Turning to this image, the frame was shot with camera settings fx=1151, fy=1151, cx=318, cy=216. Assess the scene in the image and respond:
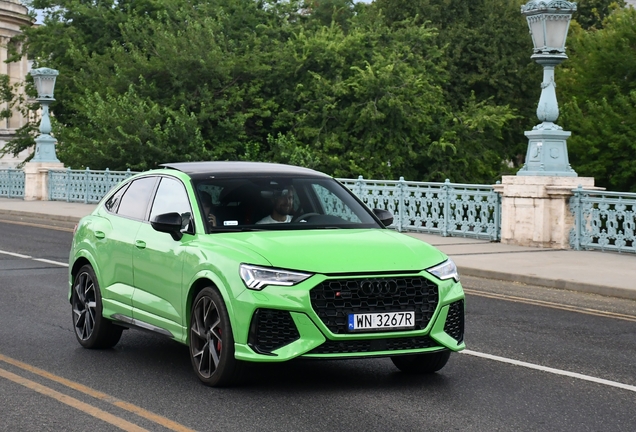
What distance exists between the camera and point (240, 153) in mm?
41219

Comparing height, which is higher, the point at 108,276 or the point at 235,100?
the point at 235,100

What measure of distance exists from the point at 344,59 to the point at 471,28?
18.2 metres

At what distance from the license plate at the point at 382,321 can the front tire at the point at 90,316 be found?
2.70m

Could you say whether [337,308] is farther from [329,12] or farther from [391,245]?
[329,12]

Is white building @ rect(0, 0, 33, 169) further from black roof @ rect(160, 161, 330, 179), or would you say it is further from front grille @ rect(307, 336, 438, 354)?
front grille @ rect(307, 336, 438, 354)

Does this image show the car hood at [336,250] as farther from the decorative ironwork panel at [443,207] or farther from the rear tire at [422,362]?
the decorative ironwork panel at [443,207]

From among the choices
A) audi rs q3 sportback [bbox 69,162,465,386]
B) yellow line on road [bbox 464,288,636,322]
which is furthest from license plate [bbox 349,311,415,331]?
yellow line on road [bbox 464,288,636,322]

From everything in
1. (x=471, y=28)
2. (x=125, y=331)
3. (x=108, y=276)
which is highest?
(x=471, y=28)

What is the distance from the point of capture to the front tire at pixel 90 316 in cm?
908

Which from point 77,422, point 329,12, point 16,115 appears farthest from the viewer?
point 16,115

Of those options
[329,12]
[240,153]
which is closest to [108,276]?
[240,153]

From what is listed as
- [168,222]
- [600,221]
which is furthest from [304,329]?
[600,221]

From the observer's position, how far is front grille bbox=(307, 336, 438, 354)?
712cm

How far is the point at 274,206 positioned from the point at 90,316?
197cm
